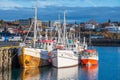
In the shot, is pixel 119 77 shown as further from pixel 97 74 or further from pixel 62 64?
pixel 62 64

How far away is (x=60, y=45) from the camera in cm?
5922

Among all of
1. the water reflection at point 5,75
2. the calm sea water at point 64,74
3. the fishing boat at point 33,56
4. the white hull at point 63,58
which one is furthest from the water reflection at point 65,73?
the water reflection at point 5,75

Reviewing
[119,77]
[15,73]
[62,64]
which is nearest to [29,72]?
[15,73]

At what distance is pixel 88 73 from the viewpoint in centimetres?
5244

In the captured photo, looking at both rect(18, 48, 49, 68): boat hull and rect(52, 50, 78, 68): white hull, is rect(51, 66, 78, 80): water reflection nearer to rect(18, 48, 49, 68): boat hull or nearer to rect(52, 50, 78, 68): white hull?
rect(52, 50, 78, 68): white hull

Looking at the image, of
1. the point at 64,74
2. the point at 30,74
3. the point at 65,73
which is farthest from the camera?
the point at 65,73

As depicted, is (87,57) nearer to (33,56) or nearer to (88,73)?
(88,73)

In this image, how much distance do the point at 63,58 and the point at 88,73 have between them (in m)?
3.51

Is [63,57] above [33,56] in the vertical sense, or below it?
below

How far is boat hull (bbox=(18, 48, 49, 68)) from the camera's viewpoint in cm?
5275

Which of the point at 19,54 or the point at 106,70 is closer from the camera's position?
the point at 19,54

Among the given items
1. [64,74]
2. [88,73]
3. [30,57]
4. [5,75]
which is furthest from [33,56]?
[5,75]

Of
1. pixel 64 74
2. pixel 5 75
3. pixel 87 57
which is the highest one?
pixel 87 57

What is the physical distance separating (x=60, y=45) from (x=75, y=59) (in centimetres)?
277
